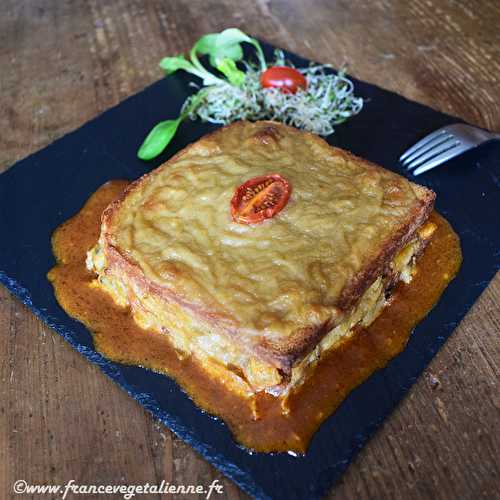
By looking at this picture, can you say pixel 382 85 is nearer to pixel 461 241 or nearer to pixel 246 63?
pixel 246 63

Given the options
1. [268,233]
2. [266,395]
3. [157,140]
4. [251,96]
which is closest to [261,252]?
[268,233]

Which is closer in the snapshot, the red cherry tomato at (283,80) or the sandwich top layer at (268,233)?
the sandwich top layer at (268,233)

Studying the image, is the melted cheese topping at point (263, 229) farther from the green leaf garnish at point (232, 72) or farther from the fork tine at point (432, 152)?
the green leaf garnish at point (232, 72)

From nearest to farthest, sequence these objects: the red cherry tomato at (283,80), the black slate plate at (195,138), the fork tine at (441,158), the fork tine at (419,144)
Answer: the black slate plate at (195,138)
the fork tine at (441,158)
the fork tine at (419,144)
the red cherry tomato at (283,80)

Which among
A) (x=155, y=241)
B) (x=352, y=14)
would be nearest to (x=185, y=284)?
(x=155, y=241)

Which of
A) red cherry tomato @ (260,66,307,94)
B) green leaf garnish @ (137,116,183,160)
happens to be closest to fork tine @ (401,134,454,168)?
red cherry tomato @ (260,66,307,94)

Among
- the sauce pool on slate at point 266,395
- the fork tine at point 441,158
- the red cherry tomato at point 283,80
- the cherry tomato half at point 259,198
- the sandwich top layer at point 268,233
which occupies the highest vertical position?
the cherry tomato half at point 259,198

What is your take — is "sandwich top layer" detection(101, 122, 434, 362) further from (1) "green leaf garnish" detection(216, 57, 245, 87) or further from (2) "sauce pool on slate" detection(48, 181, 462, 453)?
(1) "green leaf garnish" detection(216, 57, 245, 87)

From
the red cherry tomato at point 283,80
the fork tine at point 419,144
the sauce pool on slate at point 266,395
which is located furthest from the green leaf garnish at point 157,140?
the fork tine at point 419,144

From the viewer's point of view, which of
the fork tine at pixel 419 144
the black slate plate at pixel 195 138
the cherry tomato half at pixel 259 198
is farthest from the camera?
the fork tine at pixel 419 144
